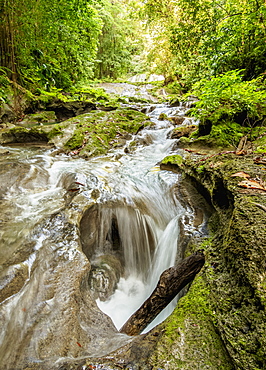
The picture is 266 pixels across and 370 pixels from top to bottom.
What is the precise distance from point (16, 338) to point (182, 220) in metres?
2.38

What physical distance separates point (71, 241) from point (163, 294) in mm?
1348

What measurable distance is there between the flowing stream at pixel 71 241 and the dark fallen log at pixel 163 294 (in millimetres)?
213

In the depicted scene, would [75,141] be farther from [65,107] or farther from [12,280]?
[65,107]

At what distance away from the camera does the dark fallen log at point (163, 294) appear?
197cm

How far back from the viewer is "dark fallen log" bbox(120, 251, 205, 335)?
197 centimetres

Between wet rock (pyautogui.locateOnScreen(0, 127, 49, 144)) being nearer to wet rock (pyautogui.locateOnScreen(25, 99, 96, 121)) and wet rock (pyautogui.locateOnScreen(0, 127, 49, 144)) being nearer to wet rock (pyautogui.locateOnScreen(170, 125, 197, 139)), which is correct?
wet rock (pyautogui.locateOnScreen(25, 99, 96, 121))

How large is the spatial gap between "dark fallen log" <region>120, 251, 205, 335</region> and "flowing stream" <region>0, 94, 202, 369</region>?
213mm

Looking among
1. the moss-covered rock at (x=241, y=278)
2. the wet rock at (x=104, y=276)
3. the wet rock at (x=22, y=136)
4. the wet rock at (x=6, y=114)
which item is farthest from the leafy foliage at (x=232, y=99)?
the wet rock at (x=6, y=114)

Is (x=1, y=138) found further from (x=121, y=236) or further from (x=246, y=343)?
(x=246, y=343)

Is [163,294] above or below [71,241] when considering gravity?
above

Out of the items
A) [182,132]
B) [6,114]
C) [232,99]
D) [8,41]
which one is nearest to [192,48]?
[182,132]

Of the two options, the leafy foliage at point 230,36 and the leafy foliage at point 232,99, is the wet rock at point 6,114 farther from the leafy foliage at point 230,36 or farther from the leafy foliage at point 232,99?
the leafy foliage at point 232,99

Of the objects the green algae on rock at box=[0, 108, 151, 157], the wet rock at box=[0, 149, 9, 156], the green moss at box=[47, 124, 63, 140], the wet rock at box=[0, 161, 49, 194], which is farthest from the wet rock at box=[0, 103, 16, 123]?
the wet rock at box=[0, 161, 49, 194]

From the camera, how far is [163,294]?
1.99m
